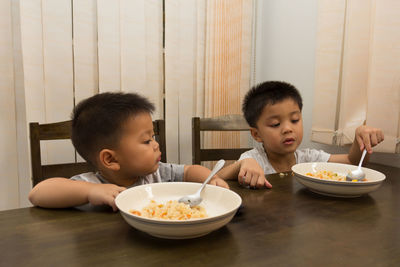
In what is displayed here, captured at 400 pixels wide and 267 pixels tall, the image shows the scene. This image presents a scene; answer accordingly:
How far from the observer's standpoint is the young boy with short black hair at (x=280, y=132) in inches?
48.8

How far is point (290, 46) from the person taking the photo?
2158mm

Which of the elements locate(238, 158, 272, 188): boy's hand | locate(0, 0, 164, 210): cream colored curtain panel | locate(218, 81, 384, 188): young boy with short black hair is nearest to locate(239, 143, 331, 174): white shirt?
locate(218, 81, 384, 188): young boy with short black hair

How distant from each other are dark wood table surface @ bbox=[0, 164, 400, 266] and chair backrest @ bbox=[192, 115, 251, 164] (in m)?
0.78

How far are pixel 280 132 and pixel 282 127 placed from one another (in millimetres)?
27

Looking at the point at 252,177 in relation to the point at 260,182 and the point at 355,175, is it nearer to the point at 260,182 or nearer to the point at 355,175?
the point at 260,182

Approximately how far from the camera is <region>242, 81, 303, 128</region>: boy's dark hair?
4.43 feet

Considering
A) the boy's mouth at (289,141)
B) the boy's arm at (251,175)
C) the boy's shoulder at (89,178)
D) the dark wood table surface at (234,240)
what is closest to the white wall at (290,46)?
the boy's mouth at (289,141)

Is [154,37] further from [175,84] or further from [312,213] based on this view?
[312,213]

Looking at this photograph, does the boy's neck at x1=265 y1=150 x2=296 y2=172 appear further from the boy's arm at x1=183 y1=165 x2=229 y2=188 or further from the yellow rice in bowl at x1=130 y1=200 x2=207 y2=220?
the yellow rice in bowl at x1=130 y1=200 x2=207 y2=220

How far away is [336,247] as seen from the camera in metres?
0.54

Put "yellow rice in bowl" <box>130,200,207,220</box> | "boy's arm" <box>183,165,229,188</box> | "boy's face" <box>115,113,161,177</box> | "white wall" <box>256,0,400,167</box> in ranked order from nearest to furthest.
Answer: "yellow rice in bowl" <box>130,200,207,220</box>
"boy's face" <box>115,113,161,177</box>
"boy's arm" <box>183,165,229,188</box>
"white wall" <box>256,0,400,167</box>

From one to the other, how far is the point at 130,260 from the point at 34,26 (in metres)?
1.48

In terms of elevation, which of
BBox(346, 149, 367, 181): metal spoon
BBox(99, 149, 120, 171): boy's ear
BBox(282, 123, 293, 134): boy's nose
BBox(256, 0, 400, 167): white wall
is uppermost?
BBox(256, 0, 400, 167): white wall

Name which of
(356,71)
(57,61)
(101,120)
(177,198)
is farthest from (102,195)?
(356,71)
